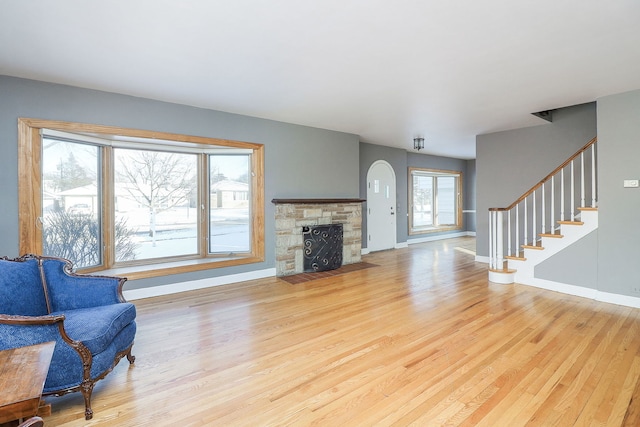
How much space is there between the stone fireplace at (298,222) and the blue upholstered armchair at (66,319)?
9.15ft

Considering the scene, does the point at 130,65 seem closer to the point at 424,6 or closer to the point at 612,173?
the point at 424,6

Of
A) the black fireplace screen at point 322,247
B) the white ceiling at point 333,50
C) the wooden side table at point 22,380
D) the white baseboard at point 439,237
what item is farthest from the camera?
the white baseboard at point 439,237

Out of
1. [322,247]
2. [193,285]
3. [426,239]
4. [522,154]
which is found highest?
[522,154]

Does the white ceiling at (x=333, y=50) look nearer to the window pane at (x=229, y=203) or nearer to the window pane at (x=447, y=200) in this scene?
the window pane at (x=229, y=203)

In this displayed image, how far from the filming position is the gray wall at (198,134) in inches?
125

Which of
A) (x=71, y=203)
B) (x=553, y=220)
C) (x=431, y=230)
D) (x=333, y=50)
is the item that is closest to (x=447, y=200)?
(x=431, y=230)

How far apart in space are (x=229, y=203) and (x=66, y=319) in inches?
121

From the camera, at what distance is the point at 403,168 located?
8.07 metres

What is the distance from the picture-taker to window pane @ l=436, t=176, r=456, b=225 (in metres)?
9.86

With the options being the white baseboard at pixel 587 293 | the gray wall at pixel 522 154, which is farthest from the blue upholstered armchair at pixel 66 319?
the gray wall at pixel 522 154

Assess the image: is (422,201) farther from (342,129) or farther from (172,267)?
(172,267)

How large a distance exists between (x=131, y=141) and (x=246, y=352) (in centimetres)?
323

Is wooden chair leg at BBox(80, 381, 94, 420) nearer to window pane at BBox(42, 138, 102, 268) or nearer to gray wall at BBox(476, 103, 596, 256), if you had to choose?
window pane at BBox(42, 138, 102, 268)

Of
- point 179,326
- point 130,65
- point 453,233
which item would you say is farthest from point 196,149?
point 453,233
